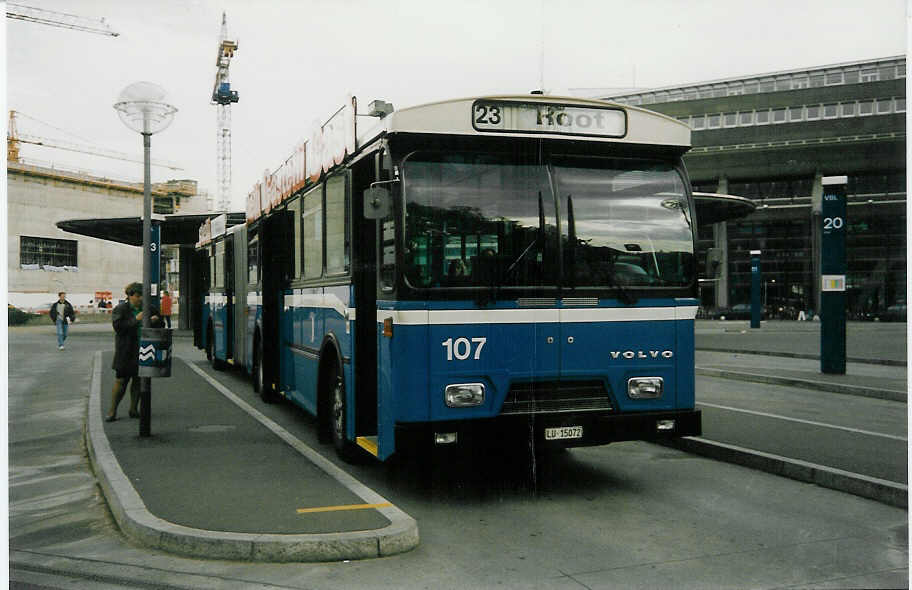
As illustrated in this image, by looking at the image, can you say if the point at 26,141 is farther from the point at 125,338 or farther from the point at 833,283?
the point at 833,283

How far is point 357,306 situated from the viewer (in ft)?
25.2

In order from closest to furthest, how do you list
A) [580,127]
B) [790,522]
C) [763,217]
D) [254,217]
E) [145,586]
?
[145,586]
[790,522]
[580,127]
[254,217]
[763,217]

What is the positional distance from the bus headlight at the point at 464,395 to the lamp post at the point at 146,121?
14.7ft

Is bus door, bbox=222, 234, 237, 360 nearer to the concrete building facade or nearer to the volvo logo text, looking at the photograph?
the concrete building facade

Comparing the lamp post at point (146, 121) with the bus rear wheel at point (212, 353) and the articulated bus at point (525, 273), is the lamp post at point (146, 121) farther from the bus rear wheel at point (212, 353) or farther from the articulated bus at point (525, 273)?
the bus rear wheel at point (212, 353)

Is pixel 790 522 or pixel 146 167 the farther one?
pixel 146 167

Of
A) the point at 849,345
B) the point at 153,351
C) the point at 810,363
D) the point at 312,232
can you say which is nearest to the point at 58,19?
the point at 312,232

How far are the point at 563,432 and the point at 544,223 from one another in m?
1.63

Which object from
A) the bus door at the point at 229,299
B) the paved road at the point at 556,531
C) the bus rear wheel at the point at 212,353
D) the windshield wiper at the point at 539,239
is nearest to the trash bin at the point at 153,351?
the paved road at the point at 556,531

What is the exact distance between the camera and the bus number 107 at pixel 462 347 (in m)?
6.66

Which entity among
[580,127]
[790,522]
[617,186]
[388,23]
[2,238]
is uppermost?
[388,23]

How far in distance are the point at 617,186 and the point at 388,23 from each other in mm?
2211

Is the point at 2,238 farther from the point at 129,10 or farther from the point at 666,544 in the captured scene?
the point at 666,544

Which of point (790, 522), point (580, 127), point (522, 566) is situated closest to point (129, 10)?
point (580, 127)
